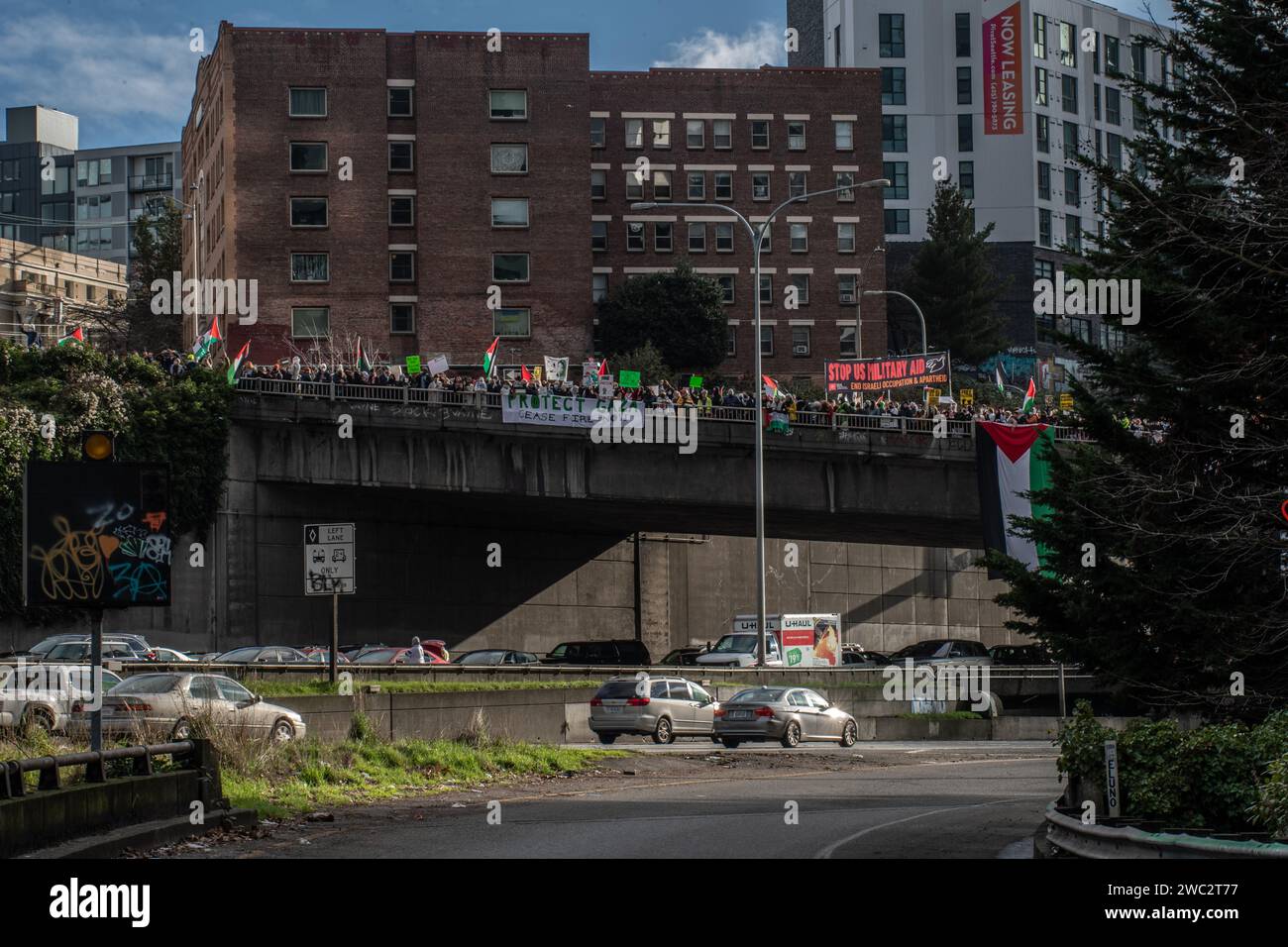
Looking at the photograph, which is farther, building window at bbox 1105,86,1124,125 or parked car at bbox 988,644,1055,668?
building window at bbox 1105,86,1124,125

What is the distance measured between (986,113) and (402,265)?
4467cm

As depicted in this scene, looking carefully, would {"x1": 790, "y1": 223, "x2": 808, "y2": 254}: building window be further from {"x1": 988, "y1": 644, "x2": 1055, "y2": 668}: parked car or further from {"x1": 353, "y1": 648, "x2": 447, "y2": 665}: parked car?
{"x1": 353, "y1": 648, "x2": 447, "y2": 665}: parked car

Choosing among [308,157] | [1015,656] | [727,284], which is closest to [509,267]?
[308,157]

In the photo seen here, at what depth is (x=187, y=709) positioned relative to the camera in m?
21.7

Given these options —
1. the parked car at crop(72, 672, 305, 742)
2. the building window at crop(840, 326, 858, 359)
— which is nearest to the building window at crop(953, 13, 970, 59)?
the building window at crop(840, 326, 858, 359)

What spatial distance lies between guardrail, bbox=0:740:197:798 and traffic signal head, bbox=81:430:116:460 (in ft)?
9.17

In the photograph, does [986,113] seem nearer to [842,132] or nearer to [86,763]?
[842,132]

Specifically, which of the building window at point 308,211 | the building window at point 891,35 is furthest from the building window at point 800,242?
the building window at point 308,211

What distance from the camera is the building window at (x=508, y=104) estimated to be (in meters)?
78.9

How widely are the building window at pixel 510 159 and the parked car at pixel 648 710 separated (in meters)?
46.7

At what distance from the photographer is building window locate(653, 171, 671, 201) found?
3460 inches

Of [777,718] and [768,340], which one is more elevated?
[768,340]

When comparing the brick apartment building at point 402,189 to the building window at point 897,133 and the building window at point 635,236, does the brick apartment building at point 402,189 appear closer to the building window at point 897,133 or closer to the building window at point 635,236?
the building window at point 635,236

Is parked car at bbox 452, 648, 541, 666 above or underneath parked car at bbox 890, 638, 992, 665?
above
